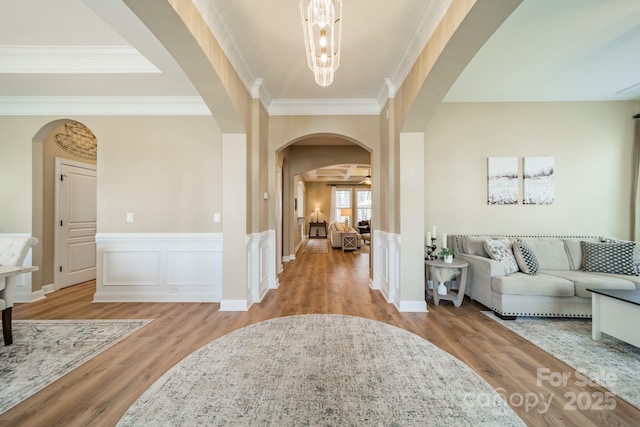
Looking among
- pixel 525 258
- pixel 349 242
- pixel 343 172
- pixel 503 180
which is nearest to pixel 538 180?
pixel 503 180

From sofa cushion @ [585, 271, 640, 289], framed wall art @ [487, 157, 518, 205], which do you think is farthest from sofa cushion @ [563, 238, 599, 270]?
framed wall art @ [487, 157, 518, 205]

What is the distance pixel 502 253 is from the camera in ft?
10.9

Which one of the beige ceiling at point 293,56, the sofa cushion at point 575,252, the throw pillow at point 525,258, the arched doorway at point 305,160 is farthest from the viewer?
the arched doorway at point 305,160

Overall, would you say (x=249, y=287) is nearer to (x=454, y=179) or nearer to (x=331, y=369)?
(x=331, y=369)

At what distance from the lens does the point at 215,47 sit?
2.43m

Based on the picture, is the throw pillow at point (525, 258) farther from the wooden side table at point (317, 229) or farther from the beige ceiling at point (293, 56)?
the wooden side table at point (317, 229)

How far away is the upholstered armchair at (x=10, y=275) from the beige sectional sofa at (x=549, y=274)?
467 cm

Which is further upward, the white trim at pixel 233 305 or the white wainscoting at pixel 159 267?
the white wainscoting at pixel 159 267

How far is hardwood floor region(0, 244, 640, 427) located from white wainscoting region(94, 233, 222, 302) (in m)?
0.19

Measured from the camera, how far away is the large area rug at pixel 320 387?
153cm

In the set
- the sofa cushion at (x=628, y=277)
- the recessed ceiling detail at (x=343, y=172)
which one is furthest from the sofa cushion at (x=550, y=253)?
the recessed ceiling detail at (x=343, y=172)

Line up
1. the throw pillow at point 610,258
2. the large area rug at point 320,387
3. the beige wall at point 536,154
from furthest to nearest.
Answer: the beige wall at point 536,154, the throw pillow at point 610,258, the large area rug at point 320,387

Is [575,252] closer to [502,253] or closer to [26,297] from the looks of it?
[502,253]

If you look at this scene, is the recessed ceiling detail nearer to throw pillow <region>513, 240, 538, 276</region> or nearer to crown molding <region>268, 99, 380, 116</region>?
crown molding <region>268, 99, 380, 116</region>
